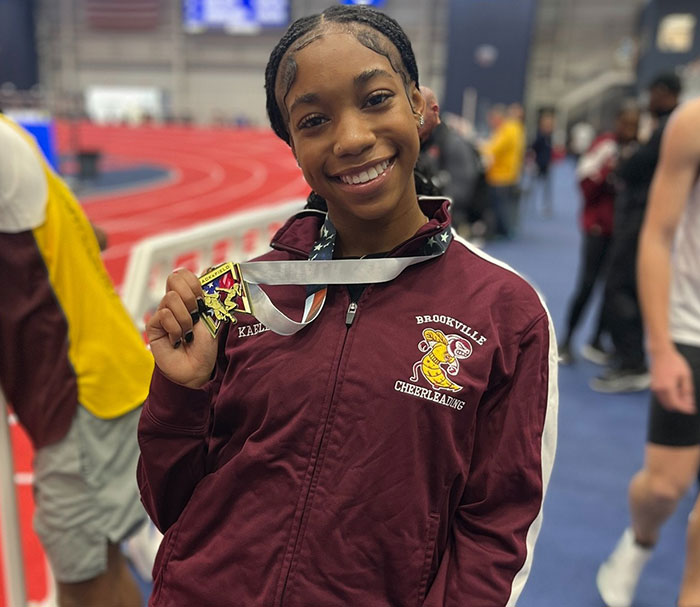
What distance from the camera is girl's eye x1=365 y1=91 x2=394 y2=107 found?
105cm

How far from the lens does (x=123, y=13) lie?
98.8ft

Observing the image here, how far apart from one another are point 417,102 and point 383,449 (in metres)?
0.61

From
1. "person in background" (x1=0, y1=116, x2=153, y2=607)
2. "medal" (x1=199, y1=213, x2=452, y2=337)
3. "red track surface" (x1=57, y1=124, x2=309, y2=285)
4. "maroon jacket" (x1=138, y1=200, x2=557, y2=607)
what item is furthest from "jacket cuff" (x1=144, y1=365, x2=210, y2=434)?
"red track surface" (x1=57, y1=124, x2=309, y2=285)

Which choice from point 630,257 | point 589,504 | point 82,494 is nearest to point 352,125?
point 82,494

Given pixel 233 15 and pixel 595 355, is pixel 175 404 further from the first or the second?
pixel 233 15

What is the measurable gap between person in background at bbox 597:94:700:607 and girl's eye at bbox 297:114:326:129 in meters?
1.20

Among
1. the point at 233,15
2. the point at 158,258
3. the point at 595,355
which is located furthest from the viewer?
the point at 233,15

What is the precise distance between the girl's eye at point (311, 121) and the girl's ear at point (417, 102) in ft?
0.60

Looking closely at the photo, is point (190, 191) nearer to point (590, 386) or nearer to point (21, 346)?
point (590, 386)

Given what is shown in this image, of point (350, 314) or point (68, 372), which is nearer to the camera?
point (350, 314)

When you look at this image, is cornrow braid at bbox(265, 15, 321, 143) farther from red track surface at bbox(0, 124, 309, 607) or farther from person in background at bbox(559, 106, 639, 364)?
person in background at bbox(559, 106, 639, 364)

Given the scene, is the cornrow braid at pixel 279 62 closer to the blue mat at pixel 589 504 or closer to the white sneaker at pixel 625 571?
the blue mat at pixel 589 504

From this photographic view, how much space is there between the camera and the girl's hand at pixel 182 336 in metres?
1.02

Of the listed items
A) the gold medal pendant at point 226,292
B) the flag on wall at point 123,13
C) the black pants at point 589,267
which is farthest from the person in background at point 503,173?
the flag on wall at point 123,13
